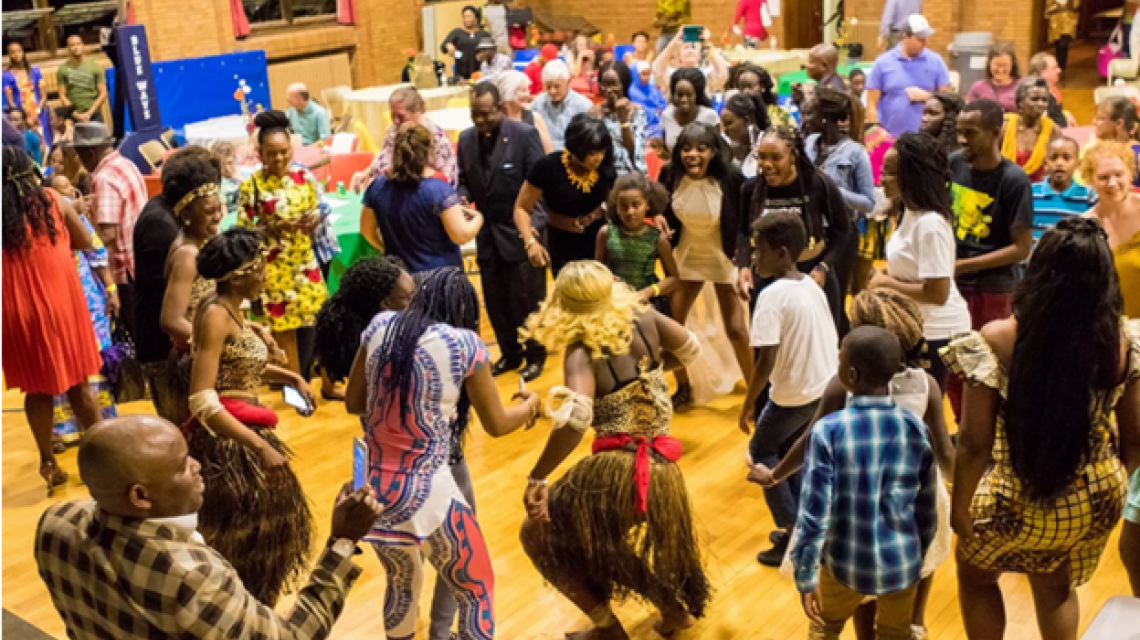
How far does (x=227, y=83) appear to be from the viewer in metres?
14.1

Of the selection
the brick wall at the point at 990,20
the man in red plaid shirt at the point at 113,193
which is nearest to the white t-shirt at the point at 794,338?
the man in red plaid shirt at the point at 113,193

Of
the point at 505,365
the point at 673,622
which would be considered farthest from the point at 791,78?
the point at 673,622

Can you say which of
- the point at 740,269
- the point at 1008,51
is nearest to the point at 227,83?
the point at 1008,51

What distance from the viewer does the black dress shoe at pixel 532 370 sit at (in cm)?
656

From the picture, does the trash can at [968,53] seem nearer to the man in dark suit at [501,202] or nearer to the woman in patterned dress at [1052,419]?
the man in dark suit at [501,202]

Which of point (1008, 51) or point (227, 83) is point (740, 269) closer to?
point (1008, 51)

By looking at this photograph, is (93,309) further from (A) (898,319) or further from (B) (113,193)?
(A) (898,319)

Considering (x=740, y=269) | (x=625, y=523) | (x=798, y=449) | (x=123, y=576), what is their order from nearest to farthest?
(x=123, y=576)
(x=798, y=449)
(x=625, y=523)
(x=740, y=269)

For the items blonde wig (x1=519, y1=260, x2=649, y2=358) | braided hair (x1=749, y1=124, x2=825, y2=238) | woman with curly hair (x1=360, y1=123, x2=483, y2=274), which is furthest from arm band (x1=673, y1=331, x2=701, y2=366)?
woman with curly hair (x1=360, y1=123, x2=483, y2=274)

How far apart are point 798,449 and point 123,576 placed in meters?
1.91

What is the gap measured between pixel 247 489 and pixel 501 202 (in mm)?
2747

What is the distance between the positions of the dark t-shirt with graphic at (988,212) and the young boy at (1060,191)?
0.96m

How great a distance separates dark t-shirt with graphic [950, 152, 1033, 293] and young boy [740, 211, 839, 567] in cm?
99

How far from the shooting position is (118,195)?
19.9 feet
